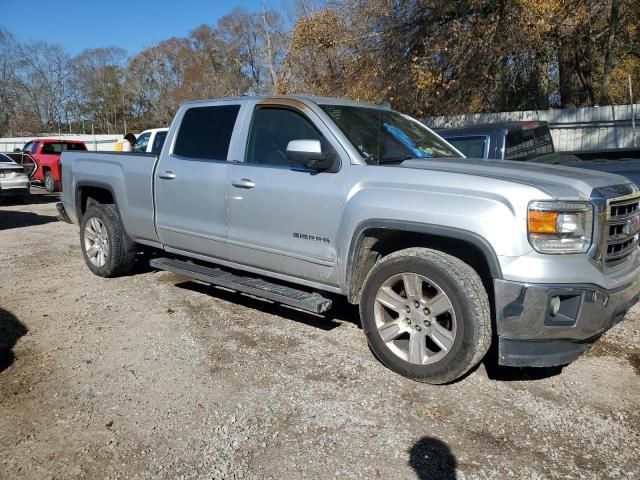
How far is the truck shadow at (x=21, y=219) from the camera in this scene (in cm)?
1111

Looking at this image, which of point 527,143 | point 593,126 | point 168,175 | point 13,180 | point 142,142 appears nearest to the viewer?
point 168,175

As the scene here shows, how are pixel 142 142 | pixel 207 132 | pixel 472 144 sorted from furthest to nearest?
pixel 142 142, pixel 472 144, pixel 207 132

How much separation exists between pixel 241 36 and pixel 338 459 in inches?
2213

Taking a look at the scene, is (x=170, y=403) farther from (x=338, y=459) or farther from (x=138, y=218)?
(x=138, y=218)

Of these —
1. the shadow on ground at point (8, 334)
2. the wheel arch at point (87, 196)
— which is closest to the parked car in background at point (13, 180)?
the wheel arch at point (87, 196)

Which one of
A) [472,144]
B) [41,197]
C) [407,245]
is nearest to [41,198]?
[41,197]

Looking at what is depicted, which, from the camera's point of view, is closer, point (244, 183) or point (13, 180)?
point (244, 183)

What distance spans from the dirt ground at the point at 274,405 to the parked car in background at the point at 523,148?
7.27 ft

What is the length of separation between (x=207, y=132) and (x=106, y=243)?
2034mm

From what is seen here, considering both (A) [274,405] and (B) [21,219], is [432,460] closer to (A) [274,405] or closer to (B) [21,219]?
(A) [274,405]

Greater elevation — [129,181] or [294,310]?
[129,181]

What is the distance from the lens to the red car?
18.3 metres

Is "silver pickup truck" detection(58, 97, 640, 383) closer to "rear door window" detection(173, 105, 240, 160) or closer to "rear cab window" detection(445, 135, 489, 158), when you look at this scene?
"rear door window" detection(173, 105, 240, 160)

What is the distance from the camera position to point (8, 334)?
4668mm
